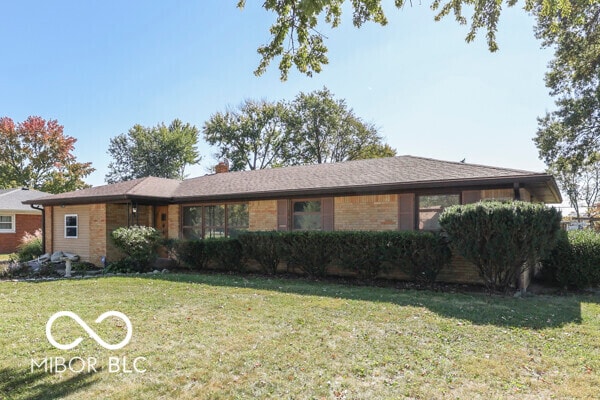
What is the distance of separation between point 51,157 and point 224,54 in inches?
1154

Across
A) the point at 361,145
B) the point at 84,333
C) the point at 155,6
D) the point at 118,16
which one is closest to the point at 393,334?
the point at 84,333

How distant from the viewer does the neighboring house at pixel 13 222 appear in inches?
799

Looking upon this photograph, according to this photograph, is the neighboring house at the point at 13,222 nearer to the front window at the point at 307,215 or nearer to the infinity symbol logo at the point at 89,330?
the front window at the point at 307,215

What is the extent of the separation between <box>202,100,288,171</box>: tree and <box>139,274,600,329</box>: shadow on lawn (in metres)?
26.4

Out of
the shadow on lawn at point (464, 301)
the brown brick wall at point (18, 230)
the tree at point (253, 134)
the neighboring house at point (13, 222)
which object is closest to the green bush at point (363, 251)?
the shadow on lawn at point (464, 301)

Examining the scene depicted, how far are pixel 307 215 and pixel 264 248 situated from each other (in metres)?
1.92

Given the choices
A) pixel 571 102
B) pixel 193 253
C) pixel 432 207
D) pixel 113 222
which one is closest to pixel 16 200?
pixel 113 222

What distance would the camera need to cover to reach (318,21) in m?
5.23

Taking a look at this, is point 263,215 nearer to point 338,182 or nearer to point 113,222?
point 338,182

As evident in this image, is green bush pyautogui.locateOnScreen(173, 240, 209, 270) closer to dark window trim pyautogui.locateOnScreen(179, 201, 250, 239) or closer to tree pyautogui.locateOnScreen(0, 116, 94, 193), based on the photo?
dark window trim pyautogui.locateOnScreen(179, 201, 250, 239)

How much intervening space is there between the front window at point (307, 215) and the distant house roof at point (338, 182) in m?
0.55

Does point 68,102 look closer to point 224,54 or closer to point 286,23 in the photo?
point 224,54

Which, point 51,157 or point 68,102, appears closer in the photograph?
point 68,102

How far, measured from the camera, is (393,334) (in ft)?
16.1
